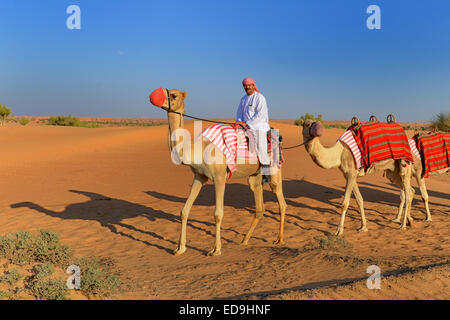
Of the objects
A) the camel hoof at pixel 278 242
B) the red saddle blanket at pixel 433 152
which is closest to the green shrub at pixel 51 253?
the camel hoof at pixel 278 242

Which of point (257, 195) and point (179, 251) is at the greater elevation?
point (257, 195)

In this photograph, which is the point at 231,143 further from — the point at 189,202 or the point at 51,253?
the point at 51,253

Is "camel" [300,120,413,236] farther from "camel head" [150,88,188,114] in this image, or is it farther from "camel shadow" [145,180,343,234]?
"camel head" [150,88,188,114]

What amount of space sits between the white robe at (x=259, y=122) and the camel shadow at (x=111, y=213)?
7.72ft

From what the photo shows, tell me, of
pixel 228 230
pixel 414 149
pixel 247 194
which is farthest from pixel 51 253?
pixel 414 149

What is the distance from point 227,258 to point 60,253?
267 centimetres

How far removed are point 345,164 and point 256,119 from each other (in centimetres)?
236

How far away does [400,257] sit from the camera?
6.25 metres

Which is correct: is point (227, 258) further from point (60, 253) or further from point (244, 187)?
point (244, 187)

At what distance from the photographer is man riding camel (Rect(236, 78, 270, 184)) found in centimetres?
687

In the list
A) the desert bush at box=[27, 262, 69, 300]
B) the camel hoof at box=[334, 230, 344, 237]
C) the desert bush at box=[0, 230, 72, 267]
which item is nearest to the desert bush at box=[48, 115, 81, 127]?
the desert bush at box=[0, 230, 72, 267]

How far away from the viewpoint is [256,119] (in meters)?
6.89
